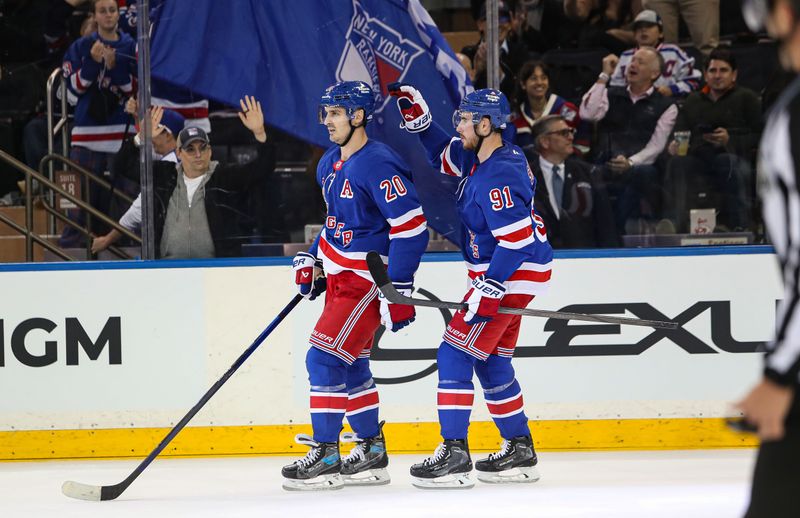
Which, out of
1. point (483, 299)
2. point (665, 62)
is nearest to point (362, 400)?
point (483, 299)

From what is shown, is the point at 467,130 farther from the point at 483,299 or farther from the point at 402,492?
the point at 402,492

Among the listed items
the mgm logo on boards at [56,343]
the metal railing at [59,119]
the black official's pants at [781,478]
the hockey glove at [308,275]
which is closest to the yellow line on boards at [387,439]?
the mgm logo on boards at [56,343]

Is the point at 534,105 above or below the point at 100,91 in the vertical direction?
below

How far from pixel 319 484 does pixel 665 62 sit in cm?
259

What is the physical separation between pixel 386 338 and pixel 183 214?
1.01 meters

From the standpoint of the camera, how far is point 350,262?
4152 millimetres

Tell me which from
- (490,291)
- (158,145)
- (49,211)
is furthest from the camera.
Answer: (49,211)

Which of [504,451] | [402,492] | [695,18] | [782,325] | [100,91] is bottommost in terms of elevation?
[402,492]

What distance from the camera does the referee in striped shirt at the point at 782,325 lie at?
5.92 feet

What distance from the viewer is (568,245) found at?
5094mm

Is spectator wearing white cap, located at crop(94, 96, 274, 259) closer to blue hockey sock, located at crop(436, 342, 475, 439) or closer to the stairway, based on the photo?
the stairway

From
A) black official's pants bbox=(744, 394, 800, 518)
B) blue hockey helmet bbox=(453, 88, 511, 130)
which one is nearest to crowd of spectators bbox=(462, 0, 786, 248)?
blue hockey helmet bbox=(453, 88, 511, 130)

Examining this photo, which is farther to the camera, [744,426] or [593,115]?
[593,115]

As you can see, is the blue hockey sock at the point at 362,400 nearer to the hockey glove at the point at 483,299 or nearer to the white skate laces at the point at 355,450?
the white skate laces at the point at 355,450
